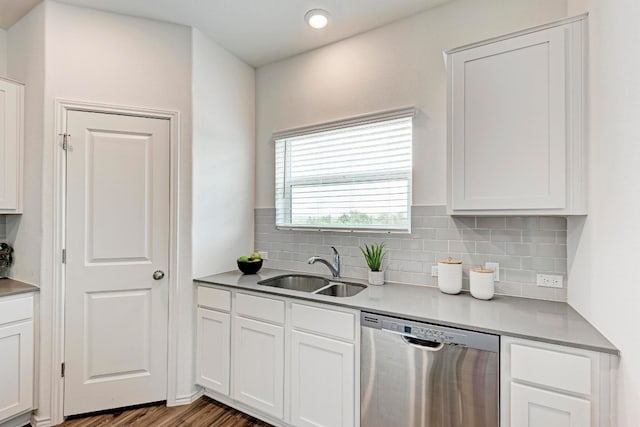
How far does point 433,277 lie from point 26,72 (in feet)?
10.6

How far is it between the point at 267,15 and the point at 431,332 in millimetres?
2383

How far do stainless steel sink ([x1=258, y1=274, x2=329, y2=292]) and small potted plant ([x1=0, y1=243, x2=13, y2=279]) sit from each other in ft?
6.37

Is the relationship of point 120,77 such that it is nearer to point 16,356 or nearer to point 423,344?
point 16,356

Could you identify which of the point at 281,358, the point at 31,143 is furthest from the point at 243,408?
the point at 31,143

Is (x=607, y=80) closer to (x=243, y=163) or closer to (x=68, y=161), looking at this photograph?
(x=243, y=163)

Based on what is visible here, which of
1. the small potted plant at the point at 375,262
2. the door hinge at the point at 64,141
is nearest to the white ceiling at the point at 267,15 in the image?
the door hinge at the point at 64,141

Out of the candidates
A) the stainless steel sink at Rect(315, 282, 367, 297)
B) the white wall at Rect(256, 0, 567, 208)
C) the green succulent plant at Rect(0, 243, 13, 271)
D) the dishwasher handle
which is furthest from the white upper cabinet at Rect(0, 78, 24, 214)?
the dishwasher handle

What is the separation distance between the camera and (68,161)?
7.25 feet

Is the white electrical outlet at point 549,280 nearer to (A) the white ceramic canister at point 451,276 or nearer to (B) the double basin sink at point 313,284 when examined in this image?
(A) the white ceramic canister at point 451,276

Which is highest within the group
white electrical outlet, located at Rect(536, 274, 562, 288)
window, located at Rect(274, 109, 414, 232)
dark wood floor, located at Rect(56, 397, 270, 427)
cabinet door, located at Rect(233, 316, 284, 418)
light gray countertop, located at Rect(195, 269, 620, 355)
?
window, located at Rect(274, 109, 414, 232)

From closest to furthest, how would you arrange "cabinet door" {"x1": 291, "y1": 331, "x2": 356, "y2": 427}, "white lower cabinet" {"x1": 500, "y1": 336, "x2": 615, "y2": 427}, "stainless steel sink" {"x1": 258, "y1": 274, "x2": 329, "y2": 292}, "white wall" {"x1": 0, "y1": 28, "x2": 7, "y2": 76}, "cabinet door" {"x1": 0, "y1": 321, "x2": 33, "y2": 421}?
"white lower cabinet" {"x1": 500, "y1": 336, "x2": 615, "y2": 427}, "cabinet door" {"x1": 291, "y1": 331, "x2": 356, "y2": 427}, "cabinet door" {"x1": 0, "y1": 321, "x2": 33, "y2": 421}, "white wall" {"x1": 0, "y1": 28, "x2": 7, "y2": 76}, "stainless steel sink" {"x1": 258, "y1": 274, "x2": 329, "y2": 292}

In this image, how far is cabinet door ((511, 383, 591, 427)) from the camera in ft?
4.24

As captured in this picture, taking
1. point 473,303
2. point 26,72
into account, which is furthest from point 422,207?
point 26,72

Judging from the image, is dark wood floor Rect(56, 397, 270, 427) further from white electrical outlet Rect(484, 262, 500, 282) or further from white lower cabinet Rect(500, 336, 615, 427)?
white electrical outlet Rect(484, 262, 500, 282)
